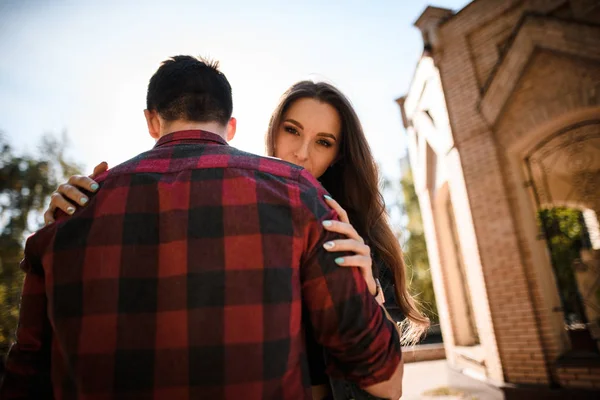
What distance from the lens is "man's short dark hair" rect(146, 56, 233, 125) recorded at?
1415mm

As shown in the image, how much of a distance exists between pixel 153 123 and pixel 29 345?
2.98 feet

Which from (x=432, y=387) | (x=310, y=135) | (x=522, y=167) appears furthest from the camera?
(x=432, y=387)

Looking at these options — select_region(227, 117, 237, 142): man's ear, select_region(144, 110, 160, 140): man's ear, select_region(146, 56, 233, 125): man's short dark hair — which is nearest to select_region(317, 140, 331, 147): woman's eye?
select_region(227, 117, 237, 142): man's ear

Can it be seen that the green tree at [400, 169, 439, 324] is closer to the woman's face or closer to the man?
the woman's face

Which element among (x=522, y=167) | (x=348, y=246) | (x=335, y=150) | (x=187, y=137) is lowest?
(x=348, y=246)

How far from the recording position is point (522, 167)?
19.4 ft

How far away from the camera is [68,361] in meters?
1.01

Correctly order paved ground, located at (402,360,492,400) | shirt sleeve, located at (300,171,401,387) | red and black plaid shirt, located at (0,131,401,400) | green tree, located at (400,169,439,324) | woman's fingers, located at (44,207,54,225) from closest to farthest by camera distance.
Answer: red and black plaid shirt, located at (0,131,401,400), shirt sleeve, located at (300,171,401,387), woman's fingers, located at (44,207,54,225), paved ground, located at (402,360,492,400), green tree, located at (400,169,439,324)

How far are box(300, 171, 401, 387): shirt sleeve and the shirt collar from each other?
17.1 inches

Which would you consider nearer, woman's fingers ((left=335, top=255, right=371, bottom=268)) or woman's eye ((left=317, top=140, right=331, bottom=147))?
woman's fingers ((left=335, top=255, right=371, bottom=268))

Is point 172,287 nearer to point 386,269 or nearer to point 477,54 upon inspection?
point 386,269

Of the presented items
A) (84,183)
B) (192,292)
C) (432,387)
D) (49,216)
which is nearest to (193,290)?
(192,292)

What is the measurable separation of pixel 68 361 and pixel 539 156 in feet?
21.8

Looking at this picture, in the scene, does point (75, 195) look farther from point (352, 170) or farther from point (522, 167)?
point (522, 167)
